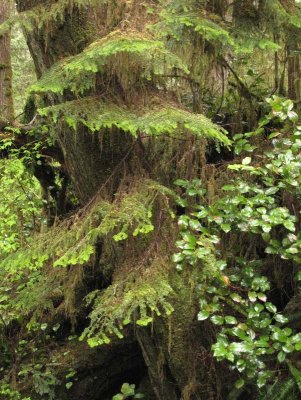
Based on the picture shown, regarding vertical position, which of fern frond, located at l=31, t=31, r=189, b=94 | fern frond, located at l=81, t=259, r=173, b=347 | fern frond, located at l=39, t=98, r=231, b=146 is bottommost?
fern frond, located at l=81, t=259, r=173, b=347

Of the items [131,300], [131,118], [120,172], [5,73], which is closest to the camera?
[131,300]

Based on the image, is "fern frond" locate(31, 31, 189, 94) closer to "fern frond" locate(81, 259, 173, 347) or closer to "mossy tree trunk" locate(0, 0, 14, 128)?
"fern frond" locate(81, 259, 173, 347)

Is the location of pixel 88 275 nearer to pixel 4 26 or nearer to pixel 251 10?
pixel 4 26

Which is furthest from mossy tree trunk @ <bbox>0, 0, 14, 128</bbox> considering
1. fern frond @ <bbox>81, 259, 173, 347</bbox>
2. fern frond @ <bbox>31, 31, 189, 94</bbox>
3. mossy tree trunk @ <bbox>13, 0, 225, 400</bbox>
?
fern frond @ <bbox>81, 259, 173, 347</bbox>

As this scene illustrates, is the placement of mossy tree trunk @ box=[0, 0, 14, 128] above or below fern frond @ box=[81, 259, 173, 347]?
above

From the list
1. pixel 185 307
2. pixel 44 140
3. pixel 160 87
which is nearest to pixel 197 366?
pixel 185 307

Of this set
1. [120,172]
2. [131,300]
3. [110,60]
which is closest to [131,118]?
[110,60]

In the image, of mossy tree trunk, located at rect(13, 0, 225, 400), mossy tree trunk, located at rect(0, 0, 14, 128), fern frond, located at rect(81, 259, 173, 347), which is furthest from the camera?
mossy tree trunk, located at rect(0, 0, 14, 128)

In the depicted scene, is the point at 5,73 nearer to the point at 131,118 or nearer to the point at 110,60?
the point at 110,60

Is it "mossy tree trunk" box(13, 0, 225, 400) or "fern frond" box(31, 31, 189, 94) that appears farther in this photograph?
"mossy tree trunk" box(13, 0, 225, 400)

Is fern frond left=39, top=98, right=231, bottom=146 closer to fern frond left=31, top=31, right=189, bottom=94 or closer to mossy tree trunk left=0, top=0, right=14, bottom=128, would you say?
fern frond left=31, top=31, right=189, bottom=94

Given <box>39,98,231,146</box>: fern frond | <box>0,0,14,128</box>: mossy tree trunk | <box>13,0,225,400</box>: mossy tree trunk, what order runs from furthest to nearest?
<box>0,0,14,128</box>: mossy tree trunk < <box>13,0,225,400</box>: mossy tree trunk < <box>39,98,231,146</box>: fern frond

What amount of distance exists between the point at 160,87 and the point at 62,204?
8.97ft

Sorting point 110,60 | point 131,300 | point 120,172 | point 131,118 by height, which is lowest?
point 131,300
